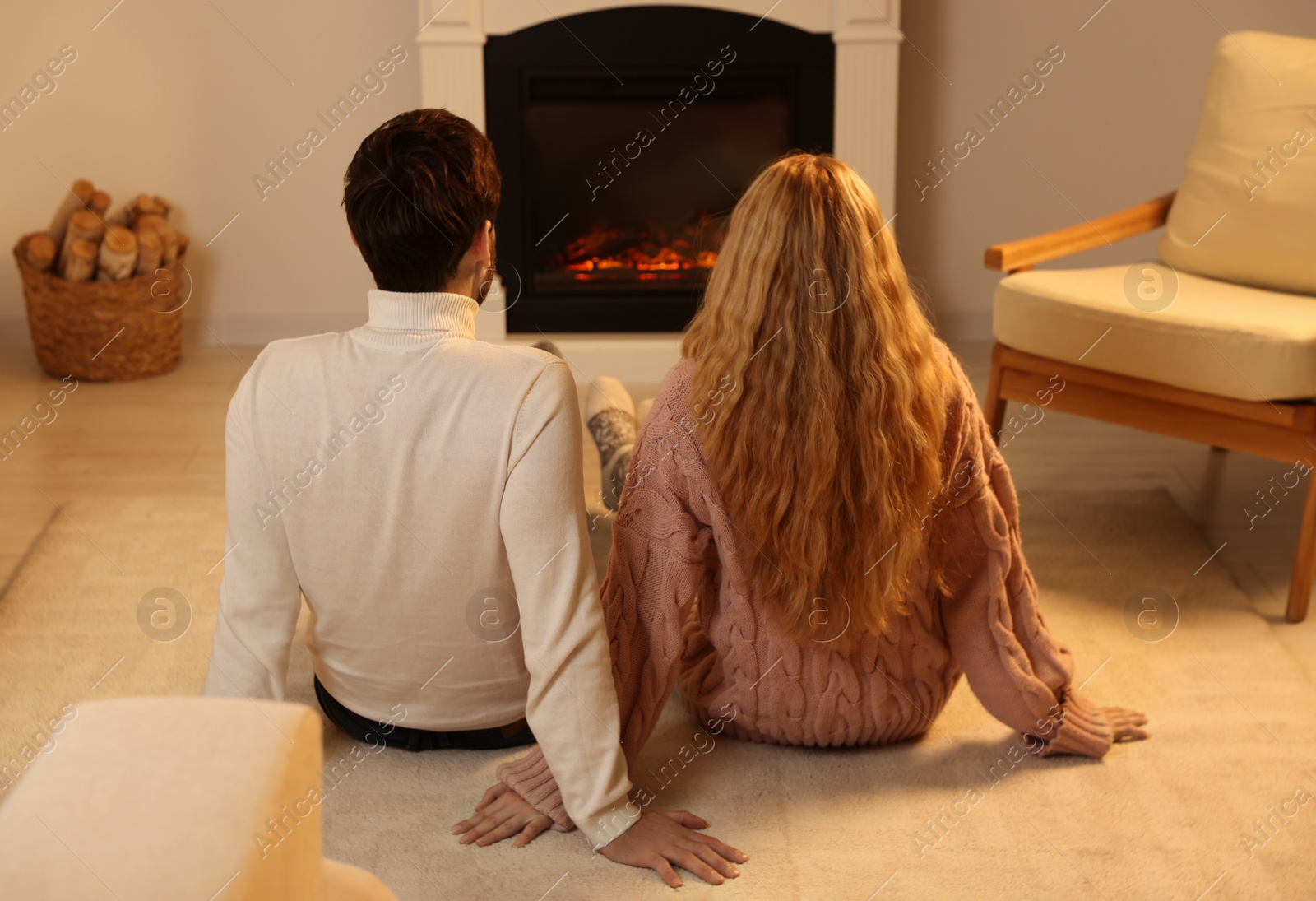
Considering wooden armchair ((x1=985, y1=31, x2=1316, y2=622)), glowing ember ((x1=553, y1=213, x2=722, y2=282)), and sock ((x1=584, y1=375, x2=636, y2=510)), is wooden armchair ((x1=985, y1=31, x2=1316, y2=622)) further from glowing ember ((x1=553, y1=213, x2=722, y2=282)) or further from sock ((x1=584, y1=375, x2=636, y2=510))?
glowing ember ((x1=553, y1=213, x2=722, y2=282))

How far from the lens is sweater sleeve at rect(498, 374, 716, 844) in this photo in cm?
150

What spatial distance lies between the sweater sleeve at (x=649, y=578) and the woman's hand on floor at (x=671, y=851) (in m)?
0.09

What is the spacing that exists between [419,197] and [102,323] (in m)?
2.32

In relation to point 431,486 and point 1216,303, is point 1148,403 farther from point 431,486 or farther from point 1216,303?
point 431,486

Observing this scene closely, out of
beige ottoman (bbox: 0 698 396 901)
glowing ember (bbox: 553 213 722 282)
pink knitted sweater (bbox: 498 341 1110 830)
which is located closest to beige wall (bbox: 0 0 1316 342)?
glowing ember (bbox: 553 213 722 282)

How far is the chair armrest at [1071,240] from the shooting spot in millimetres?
2600

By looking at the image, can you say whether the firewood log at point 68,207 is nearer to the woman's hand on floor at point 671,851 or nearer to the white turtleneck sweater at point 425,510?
the white turtleneck sweater at point 425,510

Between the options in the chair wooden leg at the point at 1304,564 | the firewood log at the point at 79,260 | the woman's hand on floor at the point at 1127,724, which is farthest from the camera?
the firewood log at the point at 79,260

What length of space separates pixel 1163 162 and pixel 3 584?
3295mm

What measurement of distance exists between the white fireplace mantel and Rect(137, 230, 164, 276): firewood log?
2.72 feet

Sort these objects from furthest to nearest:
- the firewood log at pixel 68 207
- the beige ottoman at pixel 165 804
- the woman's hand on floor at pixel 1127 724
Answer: the firewood log at pixel 68 207
the woman's hand on floor at pixel 1127 724
the beige ottoman at pixel 165 804

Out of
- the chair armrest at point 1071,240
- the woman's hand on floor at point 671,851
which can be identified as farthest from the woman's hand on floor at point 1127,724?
the chair armrest at point 1071,240

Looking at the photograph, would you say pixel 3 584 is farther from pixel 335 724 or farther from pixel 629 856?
pixel 629 856

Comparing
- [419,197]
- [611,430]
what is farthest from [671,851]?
[611,430]
